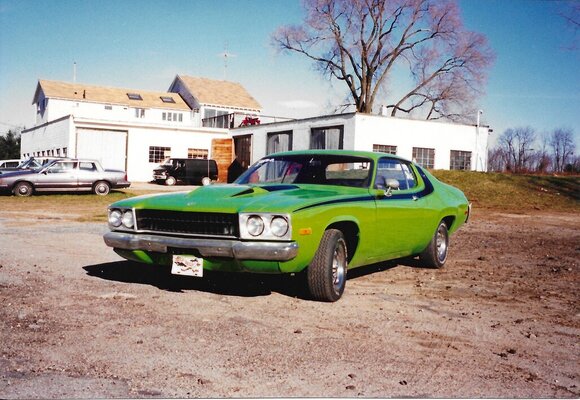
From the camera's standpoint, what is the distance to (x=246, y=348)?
3.71m

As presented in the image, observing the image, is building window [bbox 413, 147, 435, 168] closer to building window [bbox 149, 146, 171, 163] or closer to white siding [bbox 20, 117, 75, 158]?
building window [bbox 149, 146, 171, 163]

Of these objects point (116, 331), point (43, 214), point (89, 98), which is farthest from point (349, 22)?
point (116, 331)

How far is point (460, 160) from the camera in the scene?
29.3 metres

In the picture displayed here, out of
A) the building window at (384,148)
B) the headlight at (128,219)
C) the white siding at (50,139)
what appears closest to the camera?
the headlight at (128,219)

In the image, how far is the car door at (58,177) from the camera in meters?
20.8

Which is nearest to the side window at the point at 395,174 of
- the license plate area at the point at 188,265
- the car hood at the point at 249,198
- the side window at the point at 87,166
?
the car hood at the point at 249,198

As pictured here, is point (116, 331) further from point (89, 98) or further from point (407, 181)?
point (89, 98)

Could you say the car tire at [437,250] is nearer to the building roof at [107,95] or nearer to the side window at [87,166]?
the side window at [87,166]

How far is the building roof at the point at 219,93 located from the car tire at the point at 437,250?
4049 cm

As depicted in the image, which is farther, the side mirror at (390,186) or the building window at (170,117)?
the building window at (170,117)

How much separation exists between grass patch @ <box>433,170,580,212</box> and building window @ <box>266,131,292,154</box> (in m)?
7.81

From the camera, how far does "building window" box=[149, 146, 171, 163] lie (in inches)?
1328

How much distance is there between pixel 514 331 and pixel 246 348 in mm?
2087

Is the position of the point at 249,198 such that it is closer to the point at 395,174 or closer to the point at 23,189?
the point at 395,174
